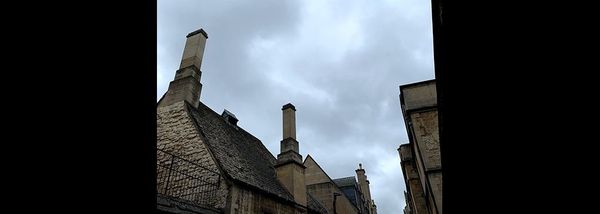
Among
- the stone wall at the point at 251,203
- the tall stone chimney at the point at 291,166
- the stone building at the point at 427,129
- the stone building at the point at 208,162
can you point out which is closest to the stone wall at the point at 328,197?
the stone building at the point at 208,162

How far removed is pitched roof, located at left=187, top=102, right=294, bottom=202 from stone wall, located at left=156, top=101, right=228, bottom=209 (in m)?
0.30

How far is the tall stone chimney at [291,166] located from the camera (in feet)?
47.1

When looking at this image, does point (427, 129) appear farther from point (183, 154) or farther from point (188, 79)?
point (188, 79)

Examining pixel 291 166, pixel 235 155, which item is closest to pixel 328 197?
pixel 291 166

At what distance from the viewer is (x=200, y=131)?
463 inches

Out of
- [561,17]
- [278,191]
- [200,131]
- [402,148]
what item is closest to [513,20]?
[561,17]

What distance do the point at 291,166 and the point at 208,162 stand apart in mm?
4898

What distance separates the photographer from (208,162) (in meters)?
10.9

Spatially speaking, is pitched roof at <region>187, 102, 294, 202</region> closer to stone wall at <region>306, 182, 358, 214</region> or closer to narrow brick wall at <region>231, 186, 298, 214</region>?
narrow brick wall at <region>231, 186, 298, 214</region>

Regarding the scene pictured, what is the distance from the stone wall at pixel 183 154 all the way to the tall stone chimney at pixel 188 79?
1.39ft
